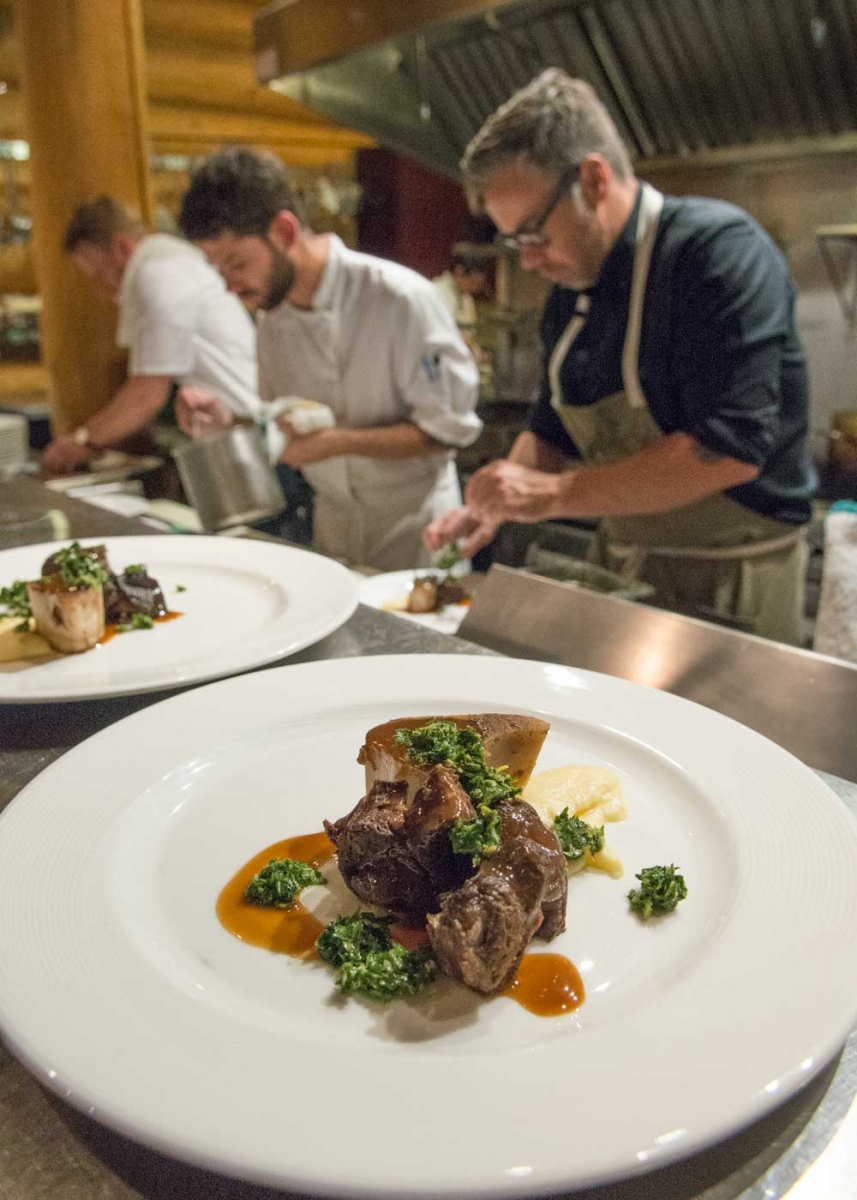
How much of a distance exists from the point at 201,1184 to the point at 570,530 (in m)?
3.32

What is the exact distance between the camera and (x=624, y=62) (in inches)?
141

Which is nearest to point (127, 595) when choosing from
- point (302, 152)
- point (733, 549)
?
point (733, 549)

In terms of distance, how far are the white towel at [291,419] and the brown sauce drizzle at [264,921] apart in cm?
193

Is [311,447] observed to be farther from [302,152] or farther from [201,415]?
[302,152]

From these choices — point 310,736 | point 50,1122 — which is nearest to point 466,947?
point 50,1122

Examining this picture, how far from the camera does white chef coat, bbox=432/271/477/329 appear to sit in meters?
5.02

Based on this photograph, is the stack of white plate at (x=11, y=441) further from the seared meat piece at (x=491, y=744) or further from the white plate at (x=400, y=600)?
the seared meat piece at (x=491, y=744)

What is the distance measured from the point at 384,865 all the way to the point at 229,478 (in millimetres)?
1707

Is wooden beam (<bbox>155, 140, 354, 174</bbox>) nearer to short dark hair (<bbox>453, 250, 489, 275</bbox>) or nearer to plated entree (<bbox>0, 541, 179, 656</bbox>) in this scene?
short dark hair (<bbox>453, 250, 489, 275</bbox>)

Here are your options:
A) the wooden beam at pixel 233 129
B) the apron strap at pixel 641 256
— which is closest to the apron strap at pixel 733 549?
the apron strap at pixel 641 256

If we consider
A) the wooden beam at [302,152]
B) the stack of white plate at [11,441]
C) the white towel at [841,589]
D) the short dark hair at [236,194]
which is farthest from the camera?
the wooden beam at [302,152]

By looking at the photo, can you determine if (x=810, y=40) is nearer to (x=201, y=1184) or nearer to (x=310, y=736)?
(x=310, y=736)

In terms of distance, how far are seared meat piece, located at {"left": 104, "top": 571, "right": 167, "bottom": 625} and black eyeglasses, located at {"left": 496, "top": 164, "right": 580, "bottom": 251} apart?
1.40 metres

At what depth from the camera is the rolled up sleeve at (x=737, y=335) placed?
6.84ft
